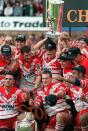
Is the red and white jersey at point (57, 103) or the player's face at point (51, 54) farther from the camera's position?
the player's face at point (51, 54)

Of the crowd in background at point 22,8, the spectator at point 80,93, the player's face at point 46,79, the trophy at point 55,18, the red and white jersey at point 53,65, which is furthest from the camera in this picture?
the crowd in background at point 22,8

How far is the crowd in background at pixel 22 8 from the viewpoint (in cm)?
3006

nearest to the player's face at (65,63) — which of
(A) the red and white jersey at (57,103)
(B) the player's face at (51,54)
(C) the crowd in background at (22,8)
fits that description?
(A) the red and white jersey at (57,103)

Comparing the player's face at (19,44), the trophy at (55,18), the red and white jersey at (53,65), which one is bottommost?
the red and white jersey at (53,65)

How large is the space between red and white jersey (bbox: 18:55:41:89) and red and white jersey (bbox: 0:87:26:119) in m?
1.38

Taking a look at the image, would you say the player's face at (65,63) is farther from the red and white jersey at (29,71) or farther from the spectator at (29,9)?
the spectator at (29,9)

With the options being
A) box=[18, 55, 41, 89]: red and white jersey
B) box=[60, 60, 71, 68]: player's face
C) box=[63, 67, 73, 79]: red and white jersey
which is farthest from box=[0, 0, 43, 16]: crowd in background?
box=[60, 60, 71, 68]: player's face

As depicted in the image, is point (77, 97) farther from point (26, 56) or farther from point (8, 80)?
point (26, 56)

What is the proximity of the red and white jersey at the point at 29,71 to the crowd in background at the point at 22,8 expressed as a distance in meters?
15.6

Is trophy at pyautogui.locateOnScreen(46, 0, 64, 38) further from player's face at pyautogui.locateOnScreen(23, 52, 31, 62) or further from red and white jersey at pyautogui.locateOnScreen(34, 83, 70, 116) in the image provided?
red and white jersey at pyautogui.locateOnScreen(34, 83, 70, 116)

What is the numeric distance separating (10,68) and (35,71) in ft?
1.99

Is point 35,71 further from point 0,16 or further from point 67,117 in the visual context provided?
point 0,16

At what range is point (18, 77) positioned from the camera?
569 inches

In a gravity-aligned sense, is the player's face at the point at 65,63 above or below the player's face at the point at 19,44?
below
